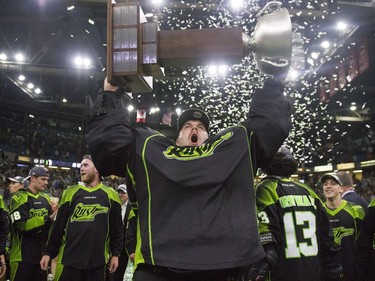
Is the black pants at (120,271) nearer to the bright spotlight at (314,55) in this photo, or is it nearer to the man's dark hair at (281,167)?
the man's dark hair at (281,167)

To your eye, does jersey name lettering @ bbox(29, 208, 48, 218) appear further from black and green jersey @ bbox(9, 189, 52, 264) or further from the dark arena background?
the dark arena background

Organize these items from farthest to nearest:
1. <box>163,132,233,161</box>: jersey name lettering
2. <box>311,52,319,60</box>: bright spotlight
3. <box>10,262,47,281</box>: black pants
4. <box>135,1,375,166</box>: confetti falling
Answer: <box>311,52,319,60</box>: bright spotlight
<box>135,1,375,166</box>: confetti falling
<box>10,262,47,281</box>: black pants
<box>163,132,233,161</box>: jersey name lettering

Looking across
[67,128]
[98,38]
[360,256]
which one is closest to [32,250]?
[360,256]

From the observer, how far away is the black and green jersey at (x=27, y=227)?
5566 mm

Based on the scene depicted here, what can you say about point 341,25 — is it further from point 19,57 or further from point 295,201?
point 19,57

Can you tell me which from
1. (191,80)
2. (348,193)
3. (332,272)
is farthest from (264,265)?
(191,80)

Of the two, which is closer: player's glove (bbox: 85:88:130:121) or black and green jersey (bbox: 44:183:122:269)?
player's glove (bbox: 85:88:130:121)

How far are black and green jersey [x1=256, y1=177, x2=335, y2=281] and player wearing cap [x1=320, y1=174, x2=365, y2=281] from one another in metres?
1.51

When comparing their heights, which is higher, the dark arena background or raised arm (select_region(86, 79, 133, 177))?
the dark arena background

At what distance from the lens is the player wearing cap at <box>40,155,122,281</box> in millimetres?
4512

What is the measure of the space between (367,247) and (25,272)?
14.3 feet

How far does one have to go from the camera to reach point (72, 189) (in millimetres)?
4961

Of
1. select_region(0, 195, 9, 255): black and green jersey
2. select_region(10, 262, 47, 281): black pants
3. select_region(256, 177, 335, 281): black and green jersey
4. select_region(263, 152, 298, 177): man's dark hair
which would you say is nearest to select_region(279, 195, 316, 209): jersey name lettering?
select_region(256, 177, 335, 281): black and green jersey

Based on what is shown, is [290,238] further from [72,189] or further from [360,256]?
[72,189]
